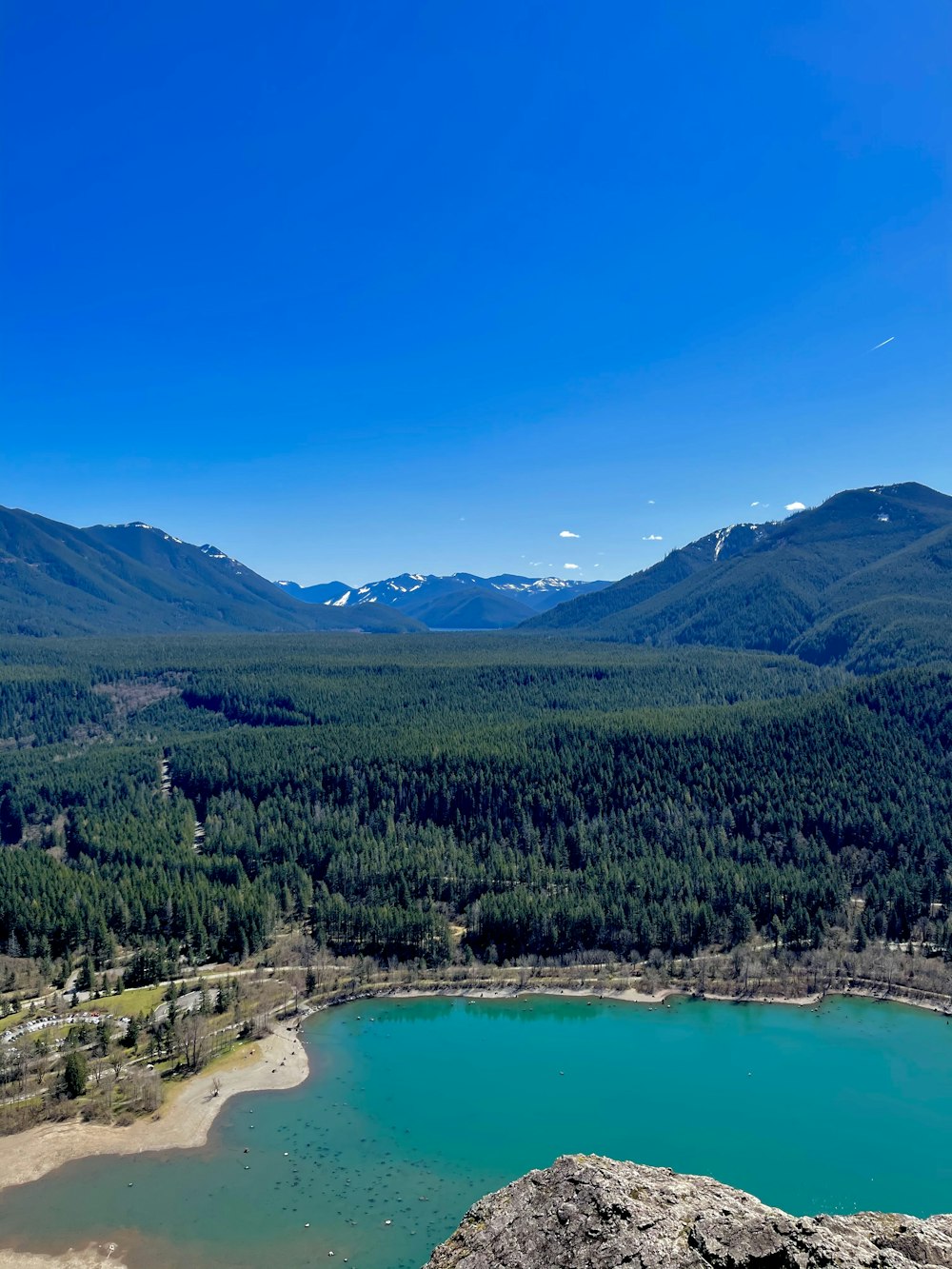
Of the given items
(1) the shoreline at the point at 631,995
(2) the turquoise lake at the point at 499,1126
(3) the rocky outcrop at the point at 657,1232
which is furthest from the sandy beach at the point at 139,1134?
(3) the rocky outcrop at the point at 657,1232

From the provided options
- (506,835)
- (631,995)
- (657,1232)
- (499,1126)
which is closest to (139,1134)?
(499,1126)

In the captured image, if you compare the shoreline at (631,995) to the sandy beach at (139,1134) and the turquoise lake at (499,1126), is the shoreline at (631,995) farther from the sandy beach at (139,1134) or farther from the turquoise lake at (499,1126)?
the sandy beach at (139,1134)

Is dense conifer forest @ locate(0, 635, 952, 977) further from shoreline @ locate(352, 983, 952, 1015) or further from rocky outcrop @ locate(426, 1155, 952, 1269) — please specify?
rocky outcrop @ locate(426, 1155, 952, 1269)

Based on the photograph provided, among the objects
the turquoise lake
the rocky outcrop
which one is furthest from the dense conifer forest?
the rocky outcrop

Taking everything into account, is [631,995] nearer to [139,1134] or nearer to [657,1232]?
[139,1134]

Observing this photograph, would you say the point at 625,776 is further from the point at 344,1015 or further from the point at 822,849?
the point at 344,1015
